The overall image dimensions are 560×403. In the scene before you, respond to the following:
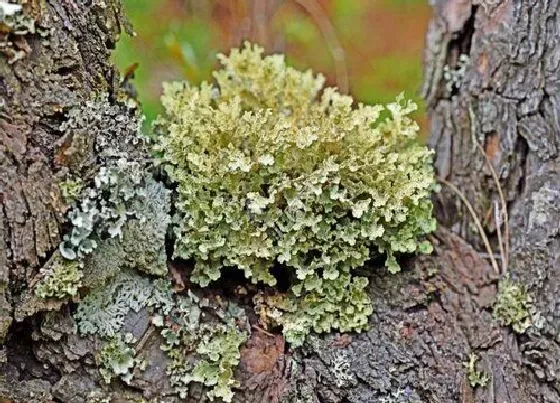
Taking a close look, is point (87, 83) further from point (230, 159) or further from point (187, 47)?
point (187, 47)

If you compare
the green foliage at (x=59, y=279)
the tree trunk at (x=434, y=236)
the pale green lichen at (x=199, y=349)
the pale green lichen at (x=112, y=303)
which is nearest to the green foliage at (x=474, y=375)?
the tree trunk at (x=434, y=236)

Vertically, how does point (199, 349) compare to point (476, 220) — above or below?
below

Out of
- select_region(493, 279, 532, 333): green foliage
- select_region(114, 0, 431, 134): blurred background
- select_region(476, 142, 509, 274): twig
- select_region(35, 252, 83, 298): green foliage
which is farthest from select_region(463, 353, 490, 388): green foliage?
select_region(114, 0, 431, 134): blurred background

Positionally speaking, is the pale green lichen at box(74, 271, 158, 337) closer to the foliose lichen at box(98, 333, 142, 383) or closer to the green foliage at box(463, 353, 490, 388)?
the foliose lichen at box(98, 333, 142, 383)

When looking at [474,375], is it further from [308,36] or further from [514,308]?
[308,36]

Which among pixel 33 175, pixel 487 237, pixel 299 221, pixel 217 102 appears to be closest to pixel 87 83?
pixel 33 175

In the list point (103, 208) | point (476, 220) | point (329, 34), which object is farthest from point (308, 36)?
point (103, 208)

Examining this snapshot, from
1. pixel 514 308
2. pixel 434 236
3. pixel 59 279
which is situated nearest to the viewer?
pixel 59 279
